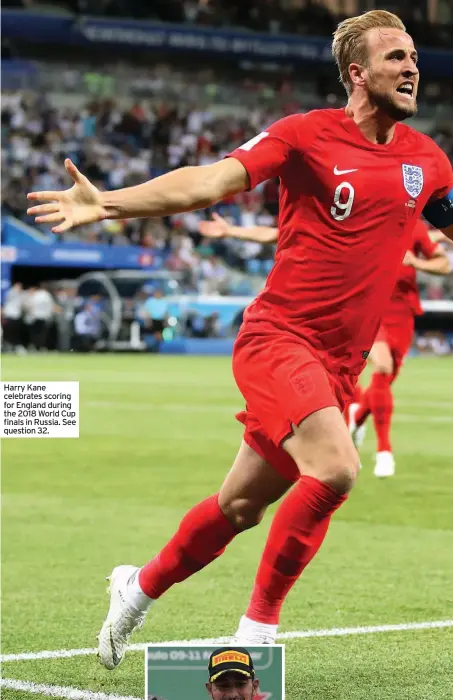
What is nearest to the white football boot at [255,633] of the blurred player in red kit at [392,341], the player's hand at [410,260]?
the player's hand at [410,260]

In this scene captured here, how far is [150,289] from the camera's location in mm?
29750

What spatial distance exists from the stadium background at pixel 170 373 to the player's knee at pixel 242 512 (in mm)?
572

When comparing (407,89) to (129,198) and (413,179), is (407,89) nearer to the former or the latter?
(413,179)

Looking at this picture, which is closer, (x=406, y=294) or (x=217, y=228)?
(x=217, y=228)

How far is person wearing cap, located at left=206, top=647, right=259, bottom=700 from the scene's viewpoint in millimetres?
3311

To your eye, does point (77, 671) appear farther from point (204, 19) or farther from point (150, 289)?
point (204, 19)

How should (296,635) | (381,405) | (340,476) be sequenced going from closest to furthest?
(340,476), (296,635), (381,405)

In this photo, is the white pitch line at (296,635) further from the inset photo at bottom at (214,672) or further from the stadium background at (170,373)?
the inset photo at bottom at (214,672)

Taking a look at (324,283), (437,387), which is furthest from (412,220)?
(437,387)

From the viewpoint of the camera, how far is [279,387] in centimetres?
425

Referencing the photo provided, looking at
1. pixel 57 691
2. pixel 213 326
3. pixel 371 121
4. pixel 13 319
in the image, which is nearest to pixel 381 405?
pixel 371 121

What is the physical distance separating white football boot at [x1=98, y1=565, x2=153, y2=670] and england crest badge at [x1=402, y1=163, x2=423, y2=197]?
1.69 m

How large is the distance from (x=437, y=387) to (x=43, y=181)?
588 inches

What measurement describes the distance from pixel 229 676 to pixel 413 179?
1.97 m
